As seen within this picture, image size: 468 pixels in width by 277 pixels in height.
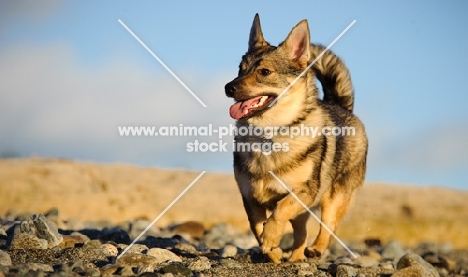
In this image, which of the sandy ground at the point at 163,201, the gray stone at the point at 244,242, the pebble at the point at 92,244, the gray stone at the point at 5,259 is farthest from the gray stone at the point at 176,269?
the sandy ground at the point at 163,201

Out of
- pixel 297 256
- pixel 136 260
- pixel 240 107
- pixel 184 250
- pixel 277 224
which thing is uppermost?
pixel 240 107

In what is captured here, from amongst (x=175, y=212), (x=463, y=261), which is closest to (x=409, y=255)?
(x=463, y=261)

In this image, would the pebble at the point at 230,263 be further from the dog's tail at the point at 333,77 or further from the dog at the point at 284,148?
A: the dog's tail at the point at 333,77

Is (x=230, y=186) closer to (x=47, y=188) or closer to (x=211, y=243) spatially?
(x=47, y=188)

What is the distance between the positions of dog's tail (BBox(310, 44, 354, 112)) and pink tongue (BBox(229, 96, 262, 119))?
5.39ft

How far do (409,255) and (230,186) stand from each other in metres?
8.39

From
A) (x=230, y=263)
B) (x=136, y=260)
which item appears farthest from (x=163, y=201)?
(x=136, y=260)

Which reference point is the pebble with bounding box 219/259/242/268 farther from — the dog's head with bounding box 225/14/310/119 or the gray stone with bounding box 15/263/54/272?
the gray stone with bounding box 15/263/54/272

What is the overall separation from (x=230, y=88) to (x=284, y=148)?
787 mm

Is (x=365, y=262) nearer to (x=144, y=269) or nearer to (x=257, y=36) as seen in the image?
(x=257, y=36)

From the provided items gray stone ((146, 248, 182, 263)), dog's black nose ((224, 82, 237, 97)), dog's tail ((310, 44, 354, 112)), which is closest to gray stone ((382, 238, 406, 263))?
dog's tail ((310, 44, 354, 112))

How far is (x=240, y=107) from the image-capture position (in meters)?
7.77

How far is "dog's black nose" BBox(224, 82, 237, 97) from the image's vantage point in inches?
303

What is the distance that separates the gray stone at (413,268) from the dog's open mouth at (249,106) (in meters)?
2.02
